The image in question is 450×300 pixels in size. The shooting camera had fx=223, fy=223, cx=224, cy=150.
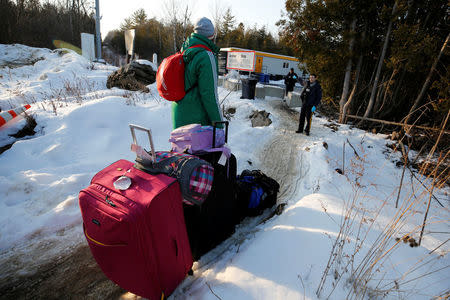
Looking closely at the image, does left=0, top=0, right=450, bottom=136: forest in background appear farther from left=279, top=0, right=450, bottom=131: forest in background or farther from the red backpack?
the red backpack

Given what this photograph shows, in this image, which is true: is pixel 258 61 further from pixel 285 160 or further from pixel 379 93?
pixel 285 160

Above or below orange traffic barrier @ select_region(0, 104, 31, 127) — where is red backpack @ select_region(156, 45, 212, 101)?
above

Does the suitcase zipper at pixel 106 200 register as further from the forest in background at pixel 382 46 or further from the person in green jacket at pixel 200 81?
the forest in background at pixel 382 46

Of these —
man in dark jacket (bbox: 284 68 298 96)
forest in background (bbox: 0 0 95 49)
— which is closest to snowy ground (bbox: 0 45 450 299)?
man in dark jacket (bbox: 284 68 298 96)

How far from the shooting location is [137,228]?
55.6 inches

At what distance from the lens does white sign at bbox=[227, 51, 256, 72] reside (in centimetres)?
1761

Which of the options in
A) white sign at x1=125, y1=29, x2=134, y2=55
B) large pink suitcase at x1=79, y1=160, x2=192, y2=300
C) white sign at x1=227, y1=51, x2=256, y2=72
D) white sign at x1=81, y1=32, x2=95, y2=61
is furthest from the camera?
white sign at x1=227, y1=51, x2=256, y2=72

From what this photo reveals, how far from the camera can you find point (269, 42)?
38.2 m

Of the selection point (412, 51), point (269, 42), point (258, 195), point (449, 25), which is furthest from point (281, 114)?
point (269, 42)

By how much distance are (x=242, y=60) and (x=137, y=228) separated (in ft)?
62.2

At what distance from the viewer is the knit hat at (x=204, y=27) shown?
92.6 inches

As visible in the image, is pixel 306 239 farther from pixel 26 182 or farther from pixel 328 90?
pixel 328 90

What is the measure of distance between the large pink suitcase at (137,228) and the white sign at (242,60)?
57.2 feet

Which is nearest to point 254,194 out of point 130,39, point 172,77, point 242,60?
point 172,77
